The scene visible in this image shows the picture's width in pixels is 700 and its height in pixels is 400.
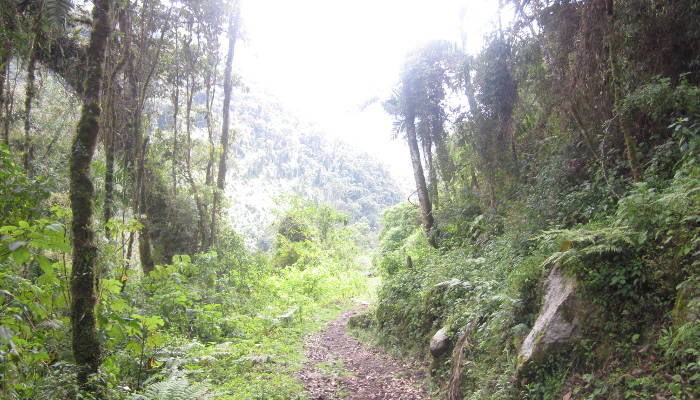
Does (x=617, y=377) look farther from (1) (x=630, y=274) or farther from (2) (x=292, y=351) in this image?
(2) (x=292, y=351)

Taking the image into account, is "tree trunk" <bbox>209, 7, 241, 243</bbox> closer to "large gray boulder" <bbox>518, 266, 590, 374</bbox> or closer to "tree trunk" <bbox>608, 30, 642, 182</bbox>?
"large gray boulder" <bbox>518, 266, 590, 374</bbox>

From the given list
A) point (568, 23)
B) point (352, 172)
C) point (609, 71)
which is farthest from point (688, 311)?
point (352, 172)

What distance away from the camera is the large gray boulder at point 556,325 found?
150 inches

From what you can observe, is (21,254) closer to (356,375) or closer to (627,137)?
(356,375)

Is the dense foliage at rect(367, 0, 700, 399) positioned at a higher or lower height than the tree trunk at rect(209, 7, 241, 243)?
lower

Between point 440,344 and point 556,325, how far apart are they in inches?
103

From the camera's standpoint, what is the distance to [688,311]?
9.75 feet

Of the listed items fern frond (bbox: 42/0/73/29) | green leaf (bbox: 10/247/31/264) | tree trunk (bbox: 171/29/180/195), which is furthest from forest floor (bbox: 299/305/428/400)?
tree trunk (bbox: 171/29/180/195)

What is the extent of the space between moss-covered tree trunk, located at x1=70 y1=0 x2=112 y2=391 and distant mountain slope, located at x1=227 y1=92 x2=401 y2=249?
46.1 metres

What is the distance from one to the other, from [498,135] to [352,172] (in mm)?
57431

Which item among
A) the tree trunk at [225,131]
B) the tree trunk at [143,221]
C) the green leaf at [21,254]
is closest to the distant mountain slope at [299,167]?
the tree trunk at [225,131]

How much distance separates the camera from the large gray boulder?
3.80 m

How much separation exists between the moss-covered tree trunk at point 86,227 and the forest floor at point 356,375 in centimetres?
347

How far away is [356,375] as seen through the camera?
726 centimetres
